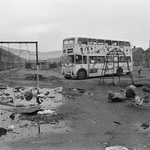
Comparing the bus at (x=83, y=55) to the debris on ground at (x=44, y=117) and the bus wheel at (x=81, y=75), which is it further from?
the debris on ground at (x=44, y=117)

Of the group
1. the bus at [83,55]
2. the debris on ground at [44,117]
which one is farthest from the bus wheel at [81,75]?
the debris on ground at [44,117]

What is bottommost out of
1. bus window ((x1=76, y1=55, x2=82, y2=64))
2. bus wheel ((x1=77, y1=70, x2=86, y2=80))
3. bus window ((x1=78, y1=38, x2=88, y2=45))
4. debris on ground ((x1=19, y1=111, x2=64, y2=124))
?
debris on ground ((x1=19, y1=111, x2=64, y2=124))

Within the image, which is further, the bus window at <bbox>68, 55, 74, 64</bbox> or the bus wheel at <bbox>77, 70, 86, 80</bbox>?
the bus wheel at <bbox>77, 70, 86, 80</bbox>

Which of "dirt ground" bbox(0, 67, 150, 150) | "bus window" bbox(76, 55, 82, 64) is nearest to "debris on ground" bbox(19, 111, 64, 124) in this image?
"dirt ground" bbox(0, 67, 150, 150)

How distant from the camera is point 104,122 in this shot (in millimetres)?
5762

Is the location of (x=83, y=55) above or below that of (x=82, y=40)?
below

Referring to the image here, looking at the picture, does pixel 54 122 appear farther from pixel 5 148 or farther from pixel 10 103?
pixel 10 103

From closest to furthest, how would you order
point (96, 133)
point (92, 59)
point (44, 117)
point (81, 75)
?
Result: 1. point (96, 133)
2. point (44, 117)
3. point (81, 75)
4. point (92, 59)

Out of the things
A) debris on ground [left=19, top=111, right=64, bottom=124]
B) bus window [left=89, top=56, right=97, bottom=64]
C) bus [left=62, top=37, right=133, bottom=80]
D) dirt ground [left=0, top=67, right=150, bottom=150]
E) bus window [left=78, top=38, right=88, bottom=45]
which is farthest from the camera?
bus window [left=89, top=56, right=97, bottom=64]

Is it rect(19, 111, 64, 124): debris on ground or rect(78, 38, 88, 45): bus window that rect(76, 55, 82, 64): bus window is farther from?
rect(19, 111, 64, 124): debris on ground

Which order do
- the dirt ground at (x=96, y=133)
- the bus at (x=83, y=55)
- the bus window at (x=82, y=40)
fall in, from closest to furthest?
the dirt ground at (x=96, y=133)
the bus window at (x=82, y=40)
the bus at (x=83, y=55)

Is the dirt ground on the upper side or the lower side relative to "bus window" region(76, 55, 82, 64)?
lower

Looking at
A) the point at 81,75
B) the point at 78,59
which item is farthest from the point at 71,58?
the point at 81,75

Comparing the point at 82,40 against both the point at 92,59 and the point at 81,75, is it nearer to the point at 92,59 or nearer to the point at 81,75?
the point at 92,59
